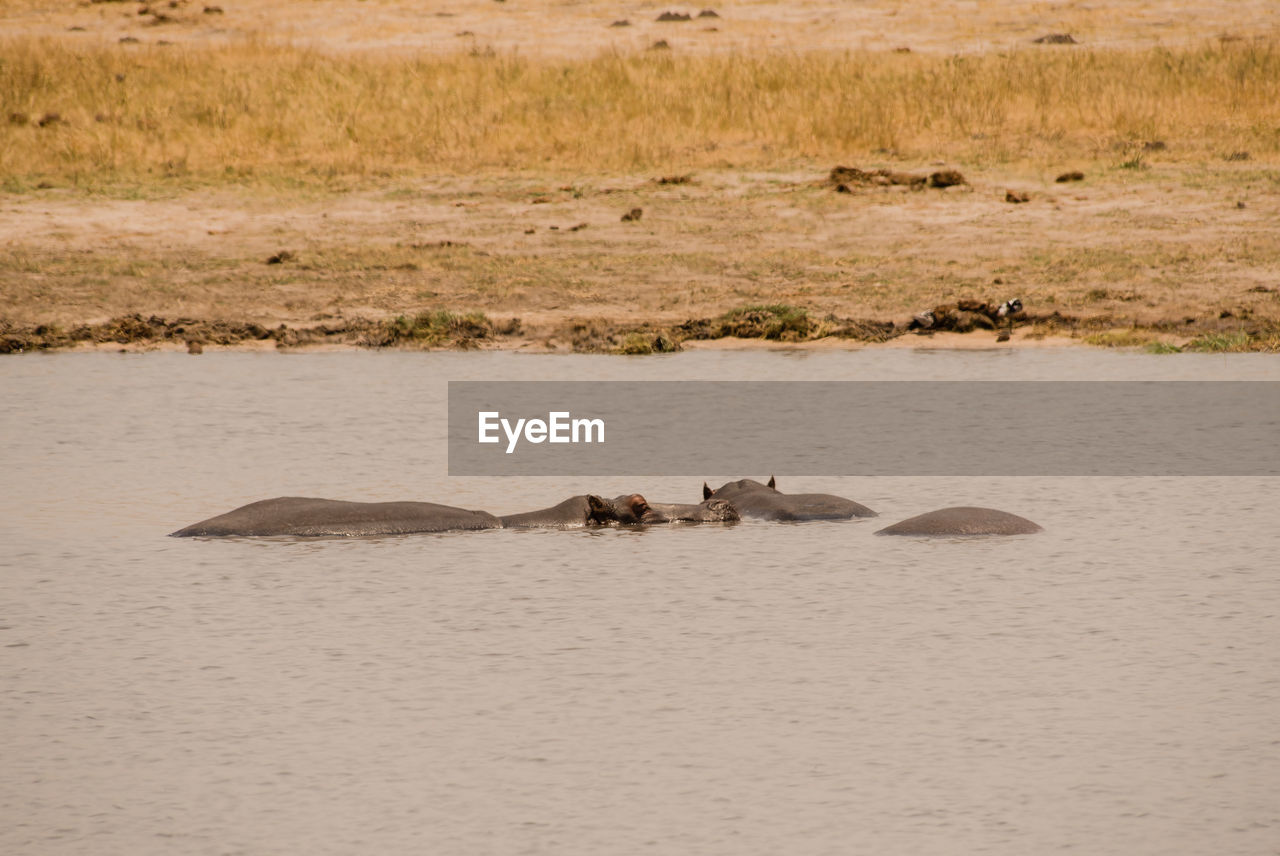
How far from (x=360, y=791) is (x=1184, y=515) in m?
4.53

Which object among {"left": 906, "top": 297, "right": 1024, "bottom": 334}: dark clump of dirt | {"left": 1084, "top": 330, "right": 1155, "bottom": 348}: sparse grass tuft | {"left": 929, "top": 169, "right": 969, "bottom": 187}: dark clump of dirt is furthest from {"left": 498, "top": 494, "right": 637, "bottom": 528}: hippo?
{"left": 929, "top": 169, "right": 969, "bottom": 187}: dark clump of dirt

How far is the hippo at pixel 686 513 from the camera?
788 centimetres

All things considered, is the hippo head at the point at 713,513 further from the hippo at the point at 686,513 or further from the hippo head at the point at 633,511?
the hippo head at the point at 633,511

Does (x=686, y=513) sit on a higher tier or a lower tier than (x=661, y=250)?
lower

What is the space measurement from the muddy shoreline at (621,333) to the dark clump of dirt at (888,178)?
3.90 meters

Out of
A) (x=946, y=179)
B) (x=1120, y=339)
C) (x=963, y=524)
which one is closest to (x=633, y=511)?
(x=963, y=524)

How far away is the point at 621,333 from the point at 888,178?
4962 millimetres

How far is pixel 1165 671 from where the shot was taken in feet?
18.8

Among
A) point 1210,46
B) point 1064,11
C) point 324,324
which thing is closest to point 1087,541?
point 324,324

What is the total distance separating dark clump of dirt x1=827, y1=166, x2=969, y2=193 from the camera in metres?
16.7

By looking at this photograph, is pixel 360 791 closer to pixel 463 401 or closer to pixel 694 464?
pixel 694 464

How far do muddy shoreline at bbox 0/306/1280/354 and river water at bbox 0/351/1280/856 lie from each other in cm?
327

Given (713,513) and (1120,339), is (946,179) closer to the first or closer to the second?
(1120,339)

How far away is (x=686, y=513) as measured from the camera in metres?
7.96
